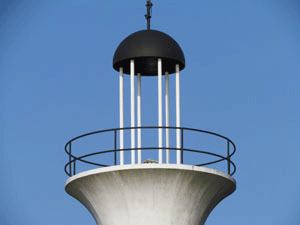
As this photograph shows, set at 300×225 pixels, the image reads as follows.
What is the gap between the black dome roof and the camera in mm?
34562

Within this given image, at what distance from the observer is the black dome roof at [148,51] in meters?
34.6

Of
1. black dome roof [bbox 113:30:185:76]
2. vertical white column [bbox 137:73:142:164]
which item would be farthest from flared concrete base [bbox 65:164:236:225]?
black dome roof [bbox 113:30:185:76]

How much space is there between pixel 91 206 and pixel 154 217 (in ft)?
7.81

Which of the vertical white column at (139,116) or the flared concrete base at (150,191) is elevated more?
the vertical white column at (139,116)

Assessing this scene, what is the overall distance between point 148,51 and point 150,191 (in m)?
4.50

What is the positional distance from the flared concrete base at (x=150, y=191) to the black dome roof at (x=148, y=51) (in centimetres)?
381

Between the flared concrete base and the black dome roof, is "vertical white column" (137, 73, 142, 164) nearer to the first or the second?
the black dome roof

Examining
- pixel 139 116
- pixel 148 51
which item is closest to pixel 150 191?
pixel 139 116

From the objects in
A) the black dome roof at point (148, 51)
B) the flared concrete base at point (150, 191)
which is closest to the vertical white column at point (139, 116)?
the black dome roof at point (148, 51)

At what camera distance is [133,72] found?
34469 mm

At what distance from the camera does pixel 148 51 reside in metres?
34.5

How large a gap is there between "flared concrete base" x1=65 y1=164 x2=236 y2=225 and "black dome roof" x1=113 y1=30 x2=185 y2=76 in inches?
150

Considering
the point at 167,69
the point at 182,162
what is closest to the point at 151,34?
the point at 167,69

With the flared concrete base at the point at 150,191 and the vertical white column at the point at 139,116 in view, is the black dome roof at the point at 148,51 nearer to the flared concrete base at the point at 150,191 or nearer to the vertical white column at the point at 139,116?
the vertical white column at the point at 139,116
